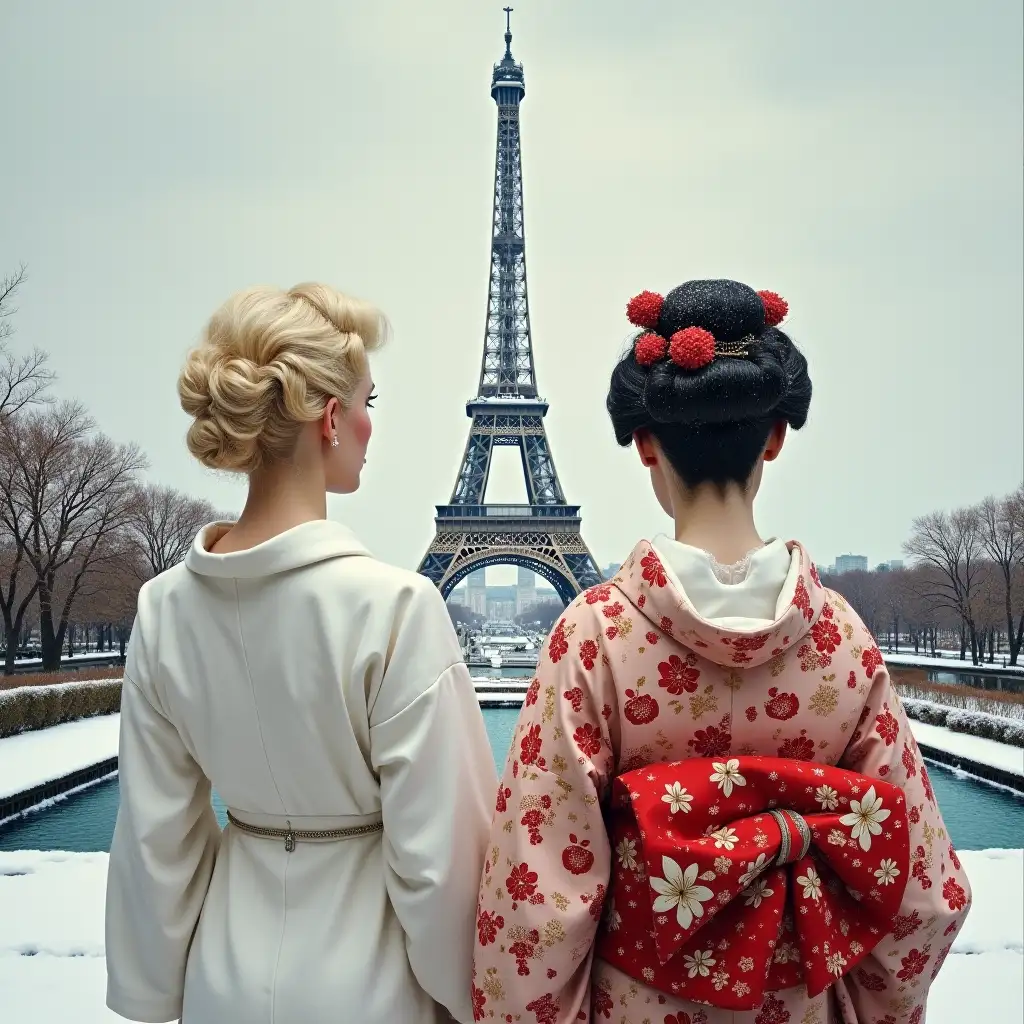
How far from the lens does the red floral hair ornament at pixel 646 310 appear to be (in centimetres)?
186

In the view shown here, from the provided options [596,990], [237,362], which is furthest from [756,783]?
[237,362]

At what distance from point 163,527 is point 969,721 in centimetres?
2191

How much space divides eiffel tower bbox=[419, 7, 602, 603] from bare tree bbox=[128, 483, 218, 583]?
733 centimetres

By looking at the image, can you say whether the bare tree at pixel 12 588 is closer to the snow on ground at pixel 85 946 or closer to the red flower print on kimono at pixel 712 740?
the snow on ground at pixel 85 946

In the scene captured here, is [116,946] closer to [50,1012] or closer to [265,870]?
[265,870]

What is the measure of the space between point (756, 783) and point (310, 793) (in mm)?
796

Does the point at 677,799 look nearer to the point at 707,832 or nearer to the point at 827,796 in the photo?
the point at 707,832

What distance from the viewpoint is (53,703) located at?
41.2 ft

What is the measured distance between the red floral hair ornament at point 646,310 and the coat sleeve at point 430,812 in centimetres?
64

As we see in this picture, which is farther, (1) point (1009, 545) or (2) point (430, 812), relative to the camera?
(1) point (1009, 545)

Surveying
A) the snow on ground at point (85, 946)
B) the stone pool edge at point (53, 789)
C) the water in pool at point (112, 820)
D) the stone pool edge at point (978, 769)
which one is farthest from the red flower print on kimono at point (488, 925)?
the stone pool edge at point (978, 769)

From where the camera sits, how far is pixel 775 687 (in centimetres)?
173

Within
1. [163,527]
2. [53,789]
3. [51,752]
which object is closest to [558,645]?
[53,789]

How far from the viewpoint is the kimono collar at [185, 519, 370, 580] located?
69.0 inches
